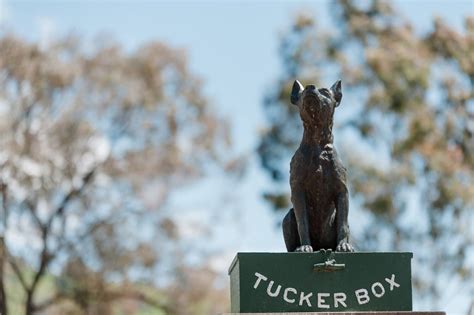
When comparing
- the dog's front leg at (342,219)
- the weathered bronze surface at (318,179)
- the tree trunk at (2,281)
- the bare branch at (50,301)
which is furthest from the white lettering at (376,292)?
the bare branch at (50,301)

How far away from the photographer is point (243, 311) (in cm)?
713

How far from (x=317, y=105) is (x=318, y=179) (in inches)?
22.8

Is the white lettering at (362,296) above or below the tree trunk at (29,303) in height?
below

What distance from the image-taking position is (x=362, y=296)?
7246 millimetres

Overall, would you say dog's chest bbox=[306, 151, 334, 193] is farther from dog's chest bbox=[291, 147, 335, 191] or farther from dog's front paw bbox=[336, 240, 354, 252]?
dog's front paw bbox=[336, 240, 354, 252]

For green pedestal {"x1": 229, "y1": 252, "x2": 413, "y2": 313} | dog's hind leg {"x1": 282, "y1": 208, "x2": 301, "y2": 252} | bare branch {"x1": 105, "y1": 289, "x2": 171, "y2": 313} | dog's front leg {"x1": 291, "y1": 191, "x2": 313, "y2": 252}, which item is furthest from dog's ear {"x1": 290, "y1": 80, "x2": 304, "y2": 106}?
bare branch {"x1": 105, "y1": 289, "x2": 171, "y2": 313}

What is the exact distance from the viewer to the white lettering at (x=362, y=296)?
723cm

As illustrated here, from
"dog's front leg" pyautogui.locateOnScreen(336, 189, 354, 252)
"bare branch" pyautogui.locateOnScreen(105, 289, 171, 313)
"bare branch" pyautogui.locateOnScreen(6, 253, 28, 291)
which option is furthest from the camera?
"bare branch" pyautogui.locateOnScreen(105, 289, 171, 313)

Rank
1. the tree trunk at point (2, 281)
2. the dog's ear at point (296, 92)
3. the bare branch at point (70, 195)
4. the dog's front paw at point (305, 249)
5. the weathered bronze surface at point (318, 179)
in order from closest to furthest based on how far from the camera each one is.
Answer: the dog's front paw at point (305, 249) < the weathered bronze surface at point (318, 179) < the dog's ear at point (296, 92) < the tree trunk at point (2, 281) < the bare branch at point (70, 195)

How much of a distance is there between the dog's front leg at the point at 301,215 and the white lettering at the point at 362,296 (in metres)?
0.78

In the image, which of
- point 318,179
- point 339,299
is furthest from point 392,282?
point 318,179

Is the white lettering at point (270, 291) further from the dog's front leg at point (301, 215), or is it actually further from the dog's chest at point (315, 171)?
the dog's chest at point (315, 171)

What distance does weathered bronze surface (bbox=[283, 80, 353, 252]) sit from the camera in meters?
8.15

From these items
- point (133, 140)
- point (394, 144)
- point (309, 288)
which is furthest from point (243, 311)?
point (133, 140)
